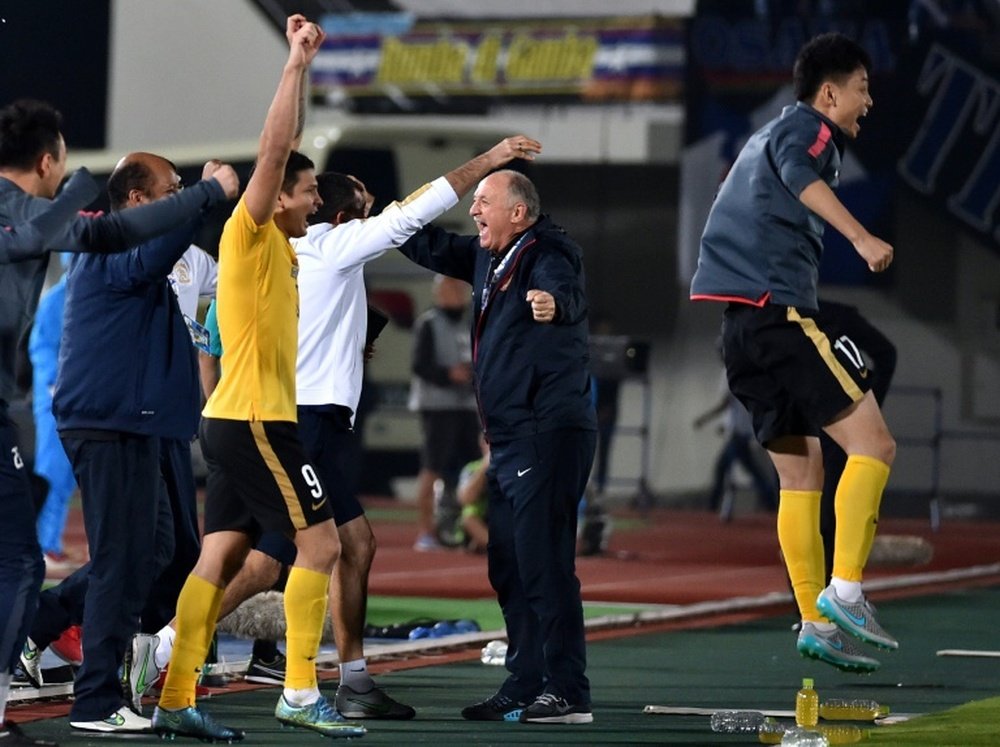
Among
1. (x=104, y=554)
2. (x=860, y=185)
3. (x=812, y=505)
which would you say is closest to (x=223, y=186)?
(x=104, y=554)

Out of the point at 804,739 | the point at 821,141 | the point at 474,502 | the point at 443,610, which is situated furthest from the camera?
the point at 474,502

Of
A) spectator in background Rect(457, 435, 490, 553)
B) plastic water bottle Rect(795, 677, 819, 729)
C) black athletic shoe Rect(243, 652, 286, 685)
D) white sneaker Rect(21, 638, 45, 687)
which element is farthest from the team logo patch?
spectator in background Rect(457, 435, 490, 553)

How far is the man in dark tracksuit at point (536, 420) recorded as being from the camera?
9016mm

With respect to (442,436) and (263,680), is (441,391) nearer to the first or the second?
(442,436)

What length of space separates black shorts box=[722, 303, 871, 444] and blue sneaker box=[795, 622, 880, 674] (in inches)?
32.0

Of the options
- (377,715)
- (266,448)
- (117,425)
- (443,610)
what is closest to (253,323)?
(266,448)

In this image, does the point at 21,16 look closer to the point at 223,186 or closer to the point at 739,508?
the point at 739,508

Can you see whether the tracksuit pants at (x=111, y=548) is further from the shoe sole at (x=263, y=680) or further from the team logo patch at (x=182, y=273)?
the shoe sole at (x=263, y=680)

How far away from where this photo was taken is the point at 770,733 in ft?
27.6

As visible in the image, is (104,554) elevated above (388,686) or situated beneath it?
elevated above

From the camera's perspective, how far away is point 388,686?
33.5ft

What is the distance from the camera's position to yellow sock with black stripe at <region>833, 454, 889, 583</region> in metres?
8.79

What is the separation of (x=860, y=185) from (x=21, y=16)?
962 cm

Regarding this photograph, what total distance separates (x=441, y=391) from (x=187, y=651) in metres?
11.3
